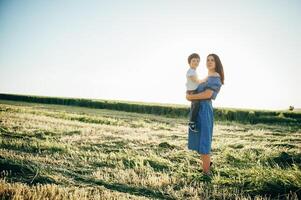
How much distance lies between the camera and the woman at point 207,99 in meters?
6.32

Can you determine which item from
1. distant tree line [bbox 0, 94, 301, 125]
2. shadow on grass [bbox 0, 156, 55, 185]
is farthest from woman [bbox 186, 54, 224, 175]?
distant tree line [bbox 0, 94, 301, 125]

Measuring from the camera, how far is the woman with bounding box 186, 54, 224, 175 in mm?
6320

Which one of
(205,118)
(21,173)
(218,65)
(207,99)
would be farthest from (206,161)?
(21,173)

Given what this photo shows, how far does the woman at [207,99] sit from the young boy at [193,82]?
0.08 metres

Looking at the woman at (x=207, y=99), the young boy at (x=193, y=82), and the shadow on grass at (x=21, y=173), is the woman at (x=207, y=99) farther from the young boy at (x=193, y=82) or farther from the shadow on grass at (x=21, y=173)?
the shadow on grass at (x=21, y=173)

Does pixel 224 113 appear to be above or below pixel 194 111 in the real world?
below

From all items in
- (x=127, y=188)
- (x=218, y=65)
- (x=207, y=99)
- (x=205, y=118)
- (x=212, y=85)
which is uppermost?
(x=218, y=65)

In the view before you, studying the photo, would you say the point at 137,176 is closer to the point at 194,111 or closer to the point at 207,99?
the point at 194,111

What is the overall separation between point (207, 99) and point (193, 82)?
0.44 meters

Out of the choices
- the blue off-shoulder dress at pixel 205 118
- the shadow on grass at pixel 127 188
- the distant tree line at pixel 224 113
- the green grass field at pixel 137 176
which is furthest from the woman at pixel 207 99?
the distant tree line at pixel 224 113

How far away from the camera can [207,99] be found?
6.36 metres

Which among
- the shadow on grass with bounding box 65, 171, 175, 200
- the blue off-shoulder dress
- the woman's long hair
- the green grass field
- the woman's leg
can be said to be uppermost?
the woman's long hair

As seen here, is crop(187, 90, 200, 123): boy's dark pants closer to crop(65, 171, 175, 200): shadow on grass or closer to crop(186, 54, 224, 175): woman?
crop(186, 54, 224, 175): woman

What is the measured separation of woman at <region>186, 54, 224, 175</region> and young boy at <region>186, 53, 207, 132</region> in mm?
81
